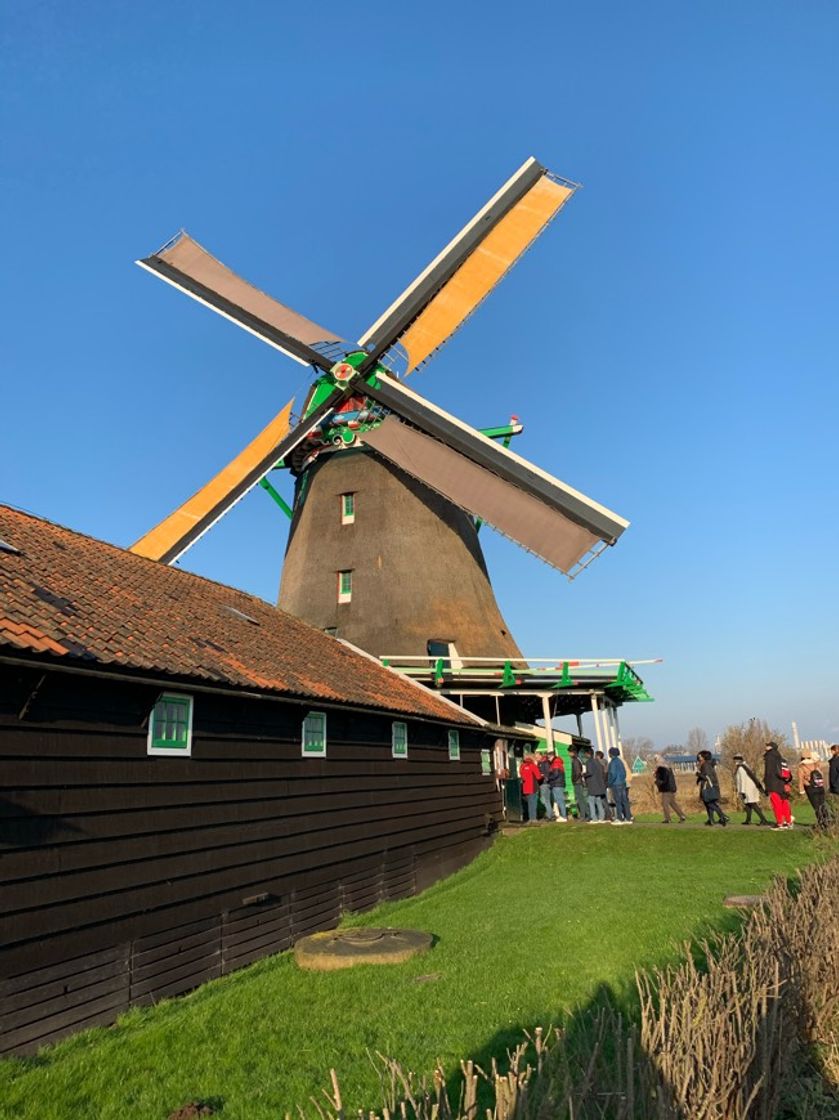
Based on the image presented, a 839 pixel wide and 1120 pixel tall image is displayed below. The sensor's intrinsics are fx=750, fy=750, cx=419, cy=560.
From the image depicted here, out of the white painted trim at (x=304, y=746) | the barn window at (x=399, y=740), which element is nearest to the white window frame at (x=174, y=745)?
the white painted trim at (x=304, y=746)

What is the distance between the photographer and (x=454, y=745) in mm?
17594

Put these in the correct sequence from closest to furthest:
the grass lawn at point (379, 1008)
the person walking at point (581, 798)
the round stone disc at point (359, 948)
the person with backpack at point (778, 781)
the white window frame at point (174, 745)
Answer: the grass lawn at point (379, 1008) < the white window frame at point (174, 745) < the round stone disc at point (359, 948) < the person with backpack at point (778, 781) < the person walking at point (581, 798)

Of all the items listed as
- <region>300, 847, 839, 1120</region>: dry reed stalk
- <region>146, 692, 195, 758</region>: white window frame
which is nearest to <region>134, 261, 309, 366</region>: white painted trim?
<region>146, 692, 195, 758</region>: white window frame

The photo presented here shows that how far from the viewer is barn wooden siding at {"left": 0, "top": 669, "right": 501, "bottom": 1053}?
6.45 m

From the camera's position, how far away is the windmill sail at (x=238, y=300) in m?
23.3

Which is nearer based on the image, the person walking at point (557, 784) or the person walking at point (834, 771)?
the person walking at point (834, 771)

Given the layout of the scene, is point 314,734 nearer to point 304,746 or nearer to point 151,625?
point 304,746

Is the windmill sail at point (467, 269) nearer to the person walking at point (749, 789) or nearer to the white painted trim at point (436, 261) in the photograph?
the white painted trim at point (436, 261)

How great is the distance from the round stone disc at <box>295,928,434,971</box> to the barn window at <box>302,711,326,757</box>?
2614 mm

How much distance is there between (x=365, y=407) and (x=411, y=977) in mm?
18489

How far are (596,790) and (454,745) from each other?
3.95 m

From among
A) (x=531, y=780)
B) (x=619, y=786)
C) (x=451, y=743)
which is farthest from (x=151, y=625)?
(x=531, y=780)

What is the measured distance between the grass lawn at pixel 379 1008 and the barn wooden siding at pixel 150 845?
41 centimetres

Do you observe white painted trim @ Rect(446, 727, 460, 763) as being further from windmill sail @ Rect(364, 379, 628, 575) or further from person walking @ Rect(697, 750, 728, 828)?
person walking @ Rect(697, 750, 728, 828)
